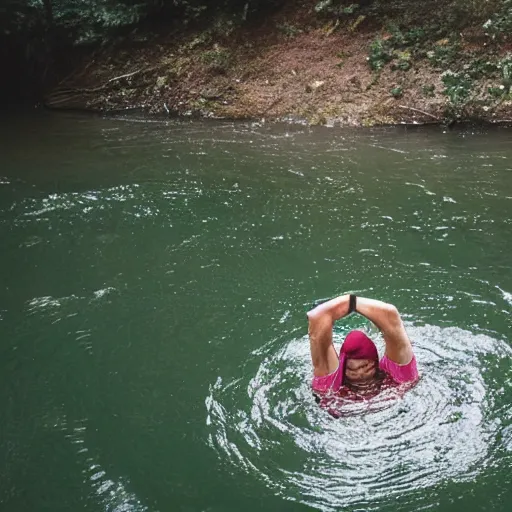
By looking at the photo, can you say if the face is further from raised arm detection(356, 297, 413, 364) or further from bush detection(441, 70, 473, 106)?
bush detection(441, 70, 473, 106)

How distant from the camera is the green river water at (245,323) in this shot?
4.17 meters

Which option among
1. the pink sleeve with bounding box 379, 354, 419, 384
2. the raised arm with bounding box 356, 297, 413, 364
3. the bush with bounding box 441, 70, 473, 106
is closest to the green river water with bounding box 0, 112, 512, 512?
A: the pink sleeve with bounding box 379, 354, 419, 384

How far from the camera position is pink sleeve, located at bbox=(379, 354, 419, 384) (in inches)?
180

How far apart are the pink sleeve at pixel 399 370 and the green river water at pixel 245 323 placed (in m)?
0.18

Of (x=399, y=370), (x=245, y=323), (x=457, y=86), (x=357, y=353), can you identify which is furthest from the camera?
(x=457, y=86)

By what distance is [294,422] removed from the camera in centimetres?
465

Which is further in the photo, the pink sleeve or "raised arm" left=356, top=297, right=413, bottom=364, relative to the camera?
the pink sleeve

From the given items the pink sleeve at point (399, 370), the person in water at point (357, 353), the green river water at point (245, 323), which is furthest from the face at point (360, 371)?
the green river water at point (245, 323)

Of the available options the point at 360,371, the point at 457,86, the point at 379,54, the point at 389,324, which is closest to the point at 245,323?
the point at 360,371

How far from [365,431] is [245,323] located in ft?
5.87

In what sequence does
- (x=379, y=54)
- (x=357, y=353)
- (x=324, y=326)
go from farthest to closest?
(x=379, y=54)
(x=357, y=353)
(x=324, y=326)

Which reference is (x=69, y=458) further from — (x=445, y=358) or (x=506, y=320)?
(x=506, y=320)

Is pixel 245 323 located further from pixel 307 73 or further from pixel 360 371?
pixel 307 73

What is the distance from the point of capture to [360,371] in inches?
177
